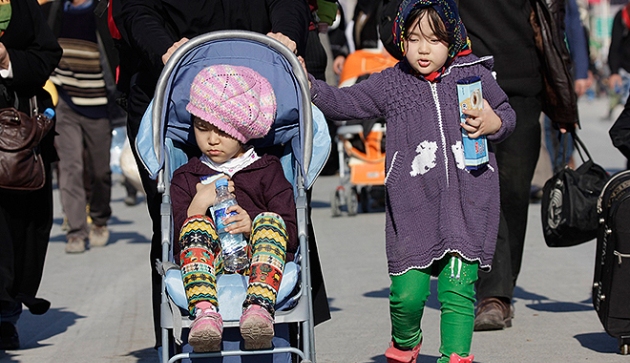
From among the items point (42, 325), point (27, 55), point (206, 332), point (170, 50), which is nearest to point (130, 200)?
point (42, 325)

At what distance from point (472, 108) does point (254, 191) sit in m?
0.97

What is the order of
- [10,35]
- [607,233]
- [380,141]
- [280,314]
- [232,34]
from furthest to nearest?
1. [380,141]
2. [10,35]
3. [607,233]
4. [232,34]
5. [280,314]

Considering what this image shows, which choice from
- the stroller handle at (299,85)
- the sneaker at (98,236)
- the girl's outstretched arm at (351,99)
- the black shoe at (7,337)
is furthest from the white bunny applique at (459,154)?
the sneaker at (98,236)

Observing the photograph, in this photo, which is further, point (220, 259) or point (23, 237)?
point (23, 237)

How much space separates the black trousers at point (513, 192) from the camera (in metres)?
7.56

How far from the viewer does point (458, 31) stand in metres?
5.72

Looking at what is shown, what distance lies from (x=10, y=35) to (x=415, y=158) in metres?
2.68

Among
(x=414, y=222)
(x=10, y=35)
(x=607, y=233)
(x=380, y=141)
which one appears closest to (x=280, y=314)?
(x=414, y=222)

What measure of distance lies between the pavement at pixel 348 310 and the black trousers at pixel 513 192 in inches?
11.7

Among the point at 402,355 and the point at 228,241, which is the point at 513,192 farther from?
the point at 228,241

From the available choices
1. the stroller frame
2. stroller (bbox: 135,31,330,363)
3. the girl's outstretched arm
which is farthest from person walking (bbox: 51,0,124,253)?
the stroller frame

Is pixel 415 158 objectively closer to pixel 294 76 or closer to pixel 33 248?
pixel 294 76

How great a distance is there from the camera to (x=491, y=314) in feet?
24.7

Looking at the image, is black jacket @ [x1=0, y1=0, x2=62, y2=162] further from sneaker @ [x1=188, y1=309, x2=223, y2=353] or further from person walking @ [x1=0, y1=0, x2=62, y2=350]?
sneaker @ [x1=188, y1=309, x2=223, y2=353]
